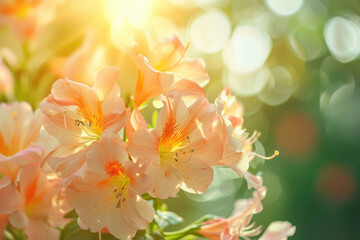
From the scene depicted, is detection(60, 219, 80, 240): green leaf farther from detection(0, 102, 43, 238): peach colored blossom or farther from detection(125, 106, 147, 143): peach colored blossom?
detection(125, 106, 147, 143): peach colored blossom

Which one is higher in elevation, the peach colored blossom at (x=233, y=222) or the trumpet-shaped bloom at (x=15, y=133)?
the trumpet-shaped bloom at (x=15, y=133)

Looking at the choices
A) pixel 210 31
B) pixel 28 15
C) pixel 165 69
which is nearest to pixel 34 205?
pixel 165 69

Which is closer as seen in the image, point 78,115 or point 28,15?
point 78,115

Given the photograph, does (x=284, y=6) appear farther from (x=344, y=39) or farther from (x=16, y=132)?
(x=16, y=132)

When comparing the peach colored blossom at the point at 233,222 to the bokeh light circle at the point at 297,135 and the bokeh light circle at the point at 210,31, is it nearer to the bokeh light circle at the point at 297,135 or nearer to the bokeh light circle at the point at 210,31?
the bokeh light circle at the point at 297,135

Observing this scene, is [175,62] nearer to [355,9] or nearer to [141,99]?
[141,99]

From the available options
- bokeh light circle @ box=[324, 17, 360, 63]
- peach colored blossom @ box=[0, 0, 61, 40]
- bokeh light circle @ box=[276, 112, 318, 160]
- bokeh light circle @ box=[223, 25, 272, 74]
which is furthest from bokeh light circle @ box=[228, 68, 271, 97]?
Answer: peach colored blossom @ box=[0, 0, 61, 40]

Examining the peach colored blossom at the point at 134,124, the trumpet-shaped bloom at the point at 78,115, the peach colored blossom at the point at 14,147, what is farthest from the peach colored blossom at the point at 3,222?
the peach colored blossom at the point at 134,124

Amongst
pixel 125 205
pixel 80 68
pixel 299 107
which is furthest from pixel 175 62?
pixel 299 107
